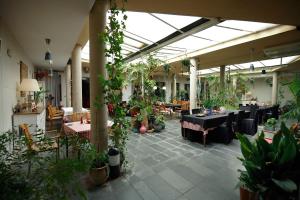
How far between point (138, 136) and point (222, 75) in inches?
240

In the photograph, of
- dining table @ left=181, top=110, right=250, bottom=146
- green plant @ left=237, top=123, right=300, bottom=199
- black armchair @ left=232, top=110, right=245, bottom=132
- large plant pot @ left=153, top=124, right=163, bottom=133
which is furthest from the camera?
large plant pot @ left=153, top=124, right=163, bottom=133

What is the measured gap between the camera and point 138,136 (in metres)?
5.64

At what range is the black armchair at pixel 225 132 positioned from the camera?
4.79 m

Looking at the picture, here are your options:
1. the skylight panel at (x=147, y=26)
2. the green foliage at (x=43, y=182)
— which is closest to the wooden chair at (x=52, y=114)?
the skylight panel at (x=147, y=26)

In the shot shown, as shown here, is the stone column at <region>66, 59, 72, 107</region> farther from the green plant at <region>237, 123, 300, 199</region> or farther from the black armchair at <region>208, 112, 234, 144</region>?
the green plant at <region>237, 123, 300, 199</region>

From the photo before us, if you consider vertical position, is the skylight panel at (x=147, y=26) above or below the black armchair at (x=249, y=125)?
above

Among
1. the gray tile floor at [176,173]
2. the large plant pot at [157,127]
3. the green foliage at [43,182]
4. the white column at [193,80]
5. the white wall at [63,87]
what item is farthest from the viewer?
the white wall at [63,87]

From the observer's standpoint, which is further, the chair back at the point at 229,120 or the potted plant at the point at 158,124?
the potted plant at the point at 158,124

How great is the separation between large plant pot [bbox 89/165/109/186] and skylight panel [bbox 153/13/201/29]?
3412 millimetres

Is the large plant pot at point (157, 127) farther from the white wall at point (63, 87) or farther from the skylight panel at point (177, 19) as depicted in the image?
the white wall at point (63, 87)

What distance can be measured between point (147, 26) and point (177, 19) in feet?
3.07

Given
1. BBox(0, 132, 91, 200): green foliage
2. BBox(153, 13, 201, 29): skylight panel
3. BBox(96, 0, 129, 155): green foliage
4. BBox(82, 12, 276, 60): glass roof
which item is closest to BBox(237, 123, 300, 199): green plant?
BBox(96, 0, 129, 155): green foliage

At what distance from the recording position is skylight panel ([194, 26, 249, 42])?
4695mm

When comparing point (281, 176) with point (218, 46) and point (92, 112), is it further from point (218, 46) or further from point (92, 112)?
point (218, 46)
